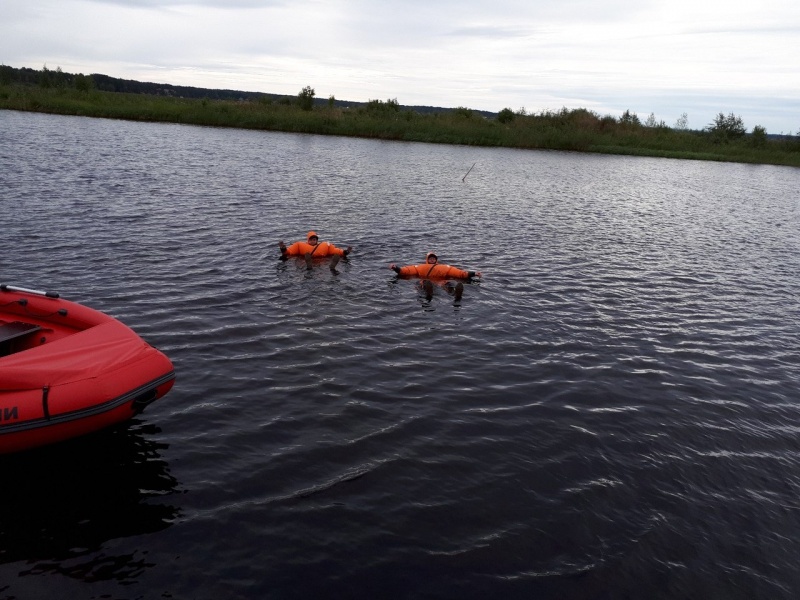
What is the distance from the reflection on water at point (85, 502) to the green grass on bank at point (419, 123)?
64.5 metres

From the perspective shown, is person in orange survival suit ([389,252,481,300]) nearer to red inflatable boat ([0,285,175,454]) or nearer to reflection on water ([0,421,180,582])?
red inflatable boat ([0,285,175,454])

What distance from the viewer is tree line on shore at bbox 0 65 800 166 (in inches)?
2776

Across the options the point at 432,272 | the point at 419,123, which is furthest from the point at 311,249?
the point at 419,123

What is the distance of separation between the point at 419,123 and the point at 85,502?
7004cm

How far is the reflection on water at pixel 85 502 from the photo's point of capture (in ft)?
23.9

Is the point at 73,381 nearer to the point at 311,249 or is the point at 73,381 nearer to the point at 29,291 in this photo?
the point at 29,291

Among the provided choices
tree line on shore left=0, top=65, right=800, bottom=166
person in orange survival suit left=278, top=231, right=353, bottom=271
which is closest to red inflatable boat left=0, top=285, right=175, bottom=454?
person in orange survival suit left=278, top=231, right=353, bottom=271

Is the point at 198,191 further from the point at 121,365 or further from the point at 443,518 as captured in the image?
the point at 443,518

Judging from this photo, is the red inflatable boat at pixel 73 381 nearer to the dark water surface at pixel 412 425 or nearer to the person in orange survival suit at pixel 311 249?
the dark water surface at pixel 412 425

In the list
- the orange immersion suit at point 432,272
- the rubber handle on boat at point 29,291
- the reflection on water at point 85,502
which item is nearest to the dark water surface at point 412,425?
the reflection on water at point 85,502

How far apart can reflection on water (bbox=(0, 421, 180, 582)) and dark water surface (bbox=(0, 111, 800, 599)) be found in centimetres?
3

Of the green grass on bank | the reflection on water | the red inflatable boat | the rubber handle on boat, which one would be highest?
the green grass on bank

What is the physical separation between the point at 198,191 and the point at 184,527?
83.8 ft

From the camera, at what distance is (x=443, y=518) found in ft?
27.5
